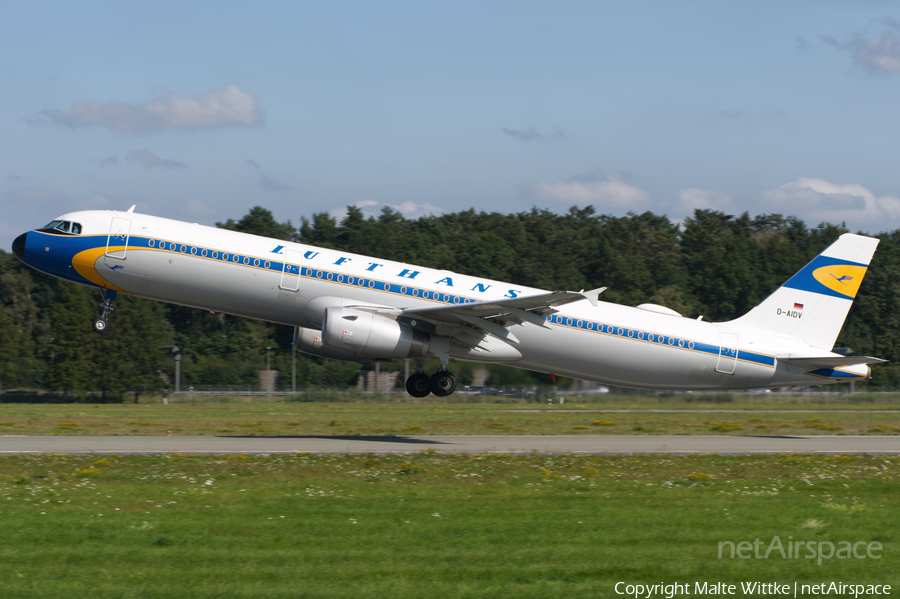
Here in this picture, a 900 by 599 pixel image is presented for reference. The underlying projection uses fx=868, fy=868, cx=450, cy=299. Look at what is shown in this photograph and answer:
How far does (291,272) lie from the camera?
26.4 m

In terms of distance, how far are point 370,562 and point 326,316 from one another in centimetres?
1520

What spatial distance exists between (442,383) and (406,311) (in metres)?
3.08

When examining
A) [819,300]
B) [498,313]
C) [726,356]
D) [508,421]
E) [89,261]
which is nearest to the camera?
[89,261]

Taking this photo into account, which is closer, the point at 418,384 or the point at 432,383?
the point at 432,383

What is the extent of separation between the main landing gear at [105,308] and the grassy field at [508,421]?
444 centimetres

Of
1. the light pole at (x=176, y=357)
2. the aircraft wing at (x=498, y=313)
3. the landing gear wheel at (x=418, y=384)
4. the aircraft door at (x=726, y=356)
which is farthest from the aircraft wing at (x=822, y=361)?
the light pole at (x=176, y=357)

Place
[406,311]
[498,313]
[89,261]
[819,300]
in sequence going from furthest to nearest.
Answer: [819,300], [498,313], [406,311], [89,261]

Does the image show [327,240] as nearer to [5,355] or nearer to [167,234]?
[5,355]

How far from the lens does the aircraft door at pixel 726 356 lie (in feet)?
98.4

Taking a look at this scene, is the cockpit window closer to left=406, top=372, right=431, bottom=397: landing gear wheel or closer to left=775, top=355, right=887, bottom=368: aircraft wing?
left=406, top=372, right=431, bottom=397: landing gear wheel

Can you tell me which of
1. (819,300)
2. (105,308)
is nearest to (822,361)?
(819,300)

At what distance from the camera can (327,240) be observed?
373 ft
